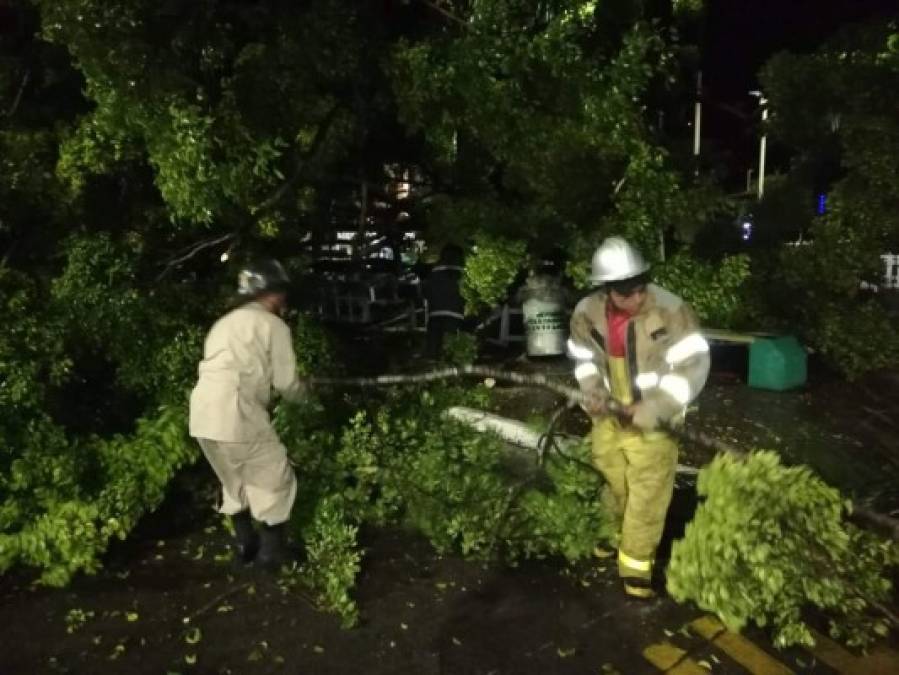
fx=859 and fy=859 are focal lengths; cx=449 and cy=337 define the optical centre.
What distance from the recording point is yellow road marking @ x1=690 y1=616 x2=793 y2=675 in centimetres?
371

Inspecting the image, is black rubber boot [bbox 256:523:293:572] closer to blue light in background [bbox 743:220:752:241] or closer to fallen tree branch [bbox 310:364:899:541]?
fallen tree branch [bbox 310:364:899:541]

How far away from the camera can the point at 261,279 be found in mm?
4371

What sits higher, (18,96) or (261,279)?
(18,96)

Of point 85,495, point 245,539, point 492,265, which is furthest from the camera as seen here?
point 492,265

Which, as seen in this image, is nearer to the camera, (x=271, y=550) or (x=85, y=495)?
(x=271, y=550)

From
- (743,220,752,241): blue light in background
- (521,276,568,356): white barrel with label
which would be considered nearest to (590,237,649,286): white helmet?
(743,220,752,241): blue light in background

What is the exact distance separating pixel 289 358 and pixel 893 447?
5.02 m

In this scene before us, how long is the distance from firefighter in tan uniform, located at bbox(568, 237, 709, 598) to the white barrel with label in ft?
19.3

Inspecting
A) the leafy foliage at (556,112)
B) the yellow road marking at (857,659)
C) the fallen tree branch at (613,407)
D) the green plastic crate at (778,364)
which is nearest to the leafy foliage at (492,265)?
the leafy foliage at (556,112)

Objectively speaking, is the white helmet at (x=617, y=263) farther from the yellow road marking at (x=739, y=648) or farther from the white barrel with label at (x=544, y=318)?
the white barrel with label at (x=544, y=318)

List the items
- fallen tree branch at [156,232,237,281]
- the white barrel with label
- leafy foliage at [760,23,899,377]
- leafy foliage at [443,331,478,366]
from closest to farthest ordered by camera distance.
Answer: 1. fallen tree branch at [156,232,237,281]
2. leafy foliage at [443,331,478,366]
3. leafy foliage at [760,23,899,377]
4. the white barrel with label

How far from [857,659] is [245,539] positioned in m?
3.06

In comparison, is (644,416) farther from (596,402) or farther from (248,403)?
(248,403)

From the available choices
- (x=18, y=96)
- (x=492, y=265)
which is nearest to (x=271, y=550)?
(x=492, y=265)
